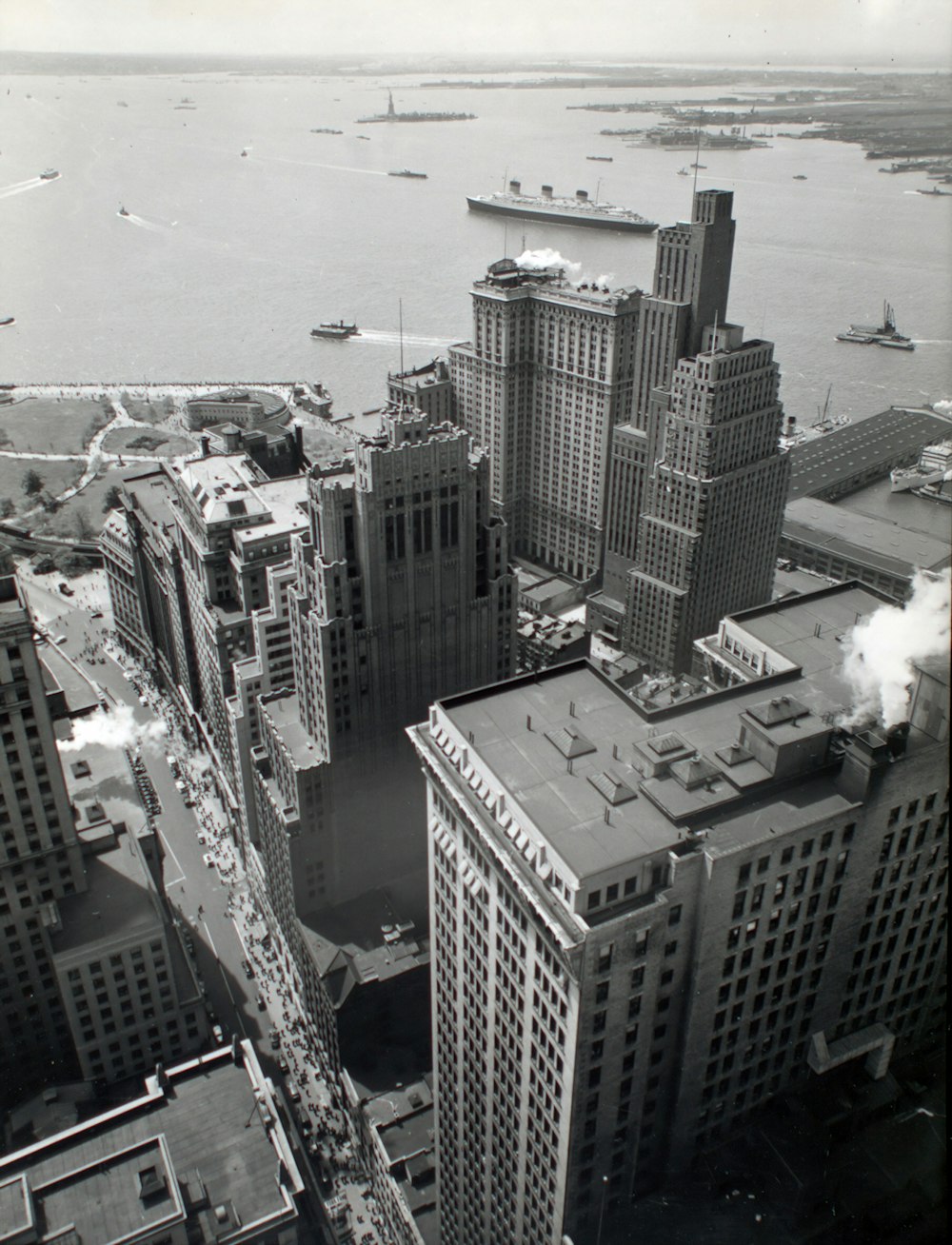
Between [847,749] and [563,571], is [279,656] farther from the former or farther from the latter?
[563,571]

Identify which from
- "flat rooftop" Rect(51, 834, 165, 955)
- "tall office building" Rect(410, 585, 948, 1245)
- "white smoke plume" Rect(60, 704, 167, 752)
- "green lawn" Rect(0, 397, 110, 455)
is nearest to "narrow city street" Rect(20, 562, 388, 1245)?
"white smoke plume" Rect(60, 704, 167, 752)

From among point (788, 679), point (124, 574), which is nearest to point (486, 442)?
point (124, 574)

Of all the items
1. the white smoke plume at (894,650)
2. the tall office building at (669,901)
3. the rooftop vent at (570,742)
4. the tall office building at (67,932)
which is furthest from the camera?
the tall office building at (67,932)

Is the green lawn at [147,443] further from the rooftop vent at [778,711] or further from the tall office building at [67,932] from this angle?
the rooftop vent at [778,711]

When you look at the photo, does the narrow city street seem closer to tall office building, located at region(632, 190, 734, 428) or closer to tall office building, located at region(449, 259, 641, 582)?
tall office building, located at region(449, 259, 641, 582)

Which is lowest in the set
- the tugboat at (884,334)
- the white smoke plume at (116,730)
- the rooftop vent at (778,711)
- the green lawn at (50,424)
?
the white smoke plume at (116,730)

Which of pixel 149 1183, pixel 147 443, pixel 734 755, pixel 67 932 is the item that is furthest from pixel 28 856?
pixel 147 443

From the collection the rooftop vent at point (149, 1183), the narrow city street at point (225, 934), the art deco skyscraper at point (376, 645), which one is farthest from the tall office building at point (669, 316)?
the rooftop vent at point (149, 1183)
